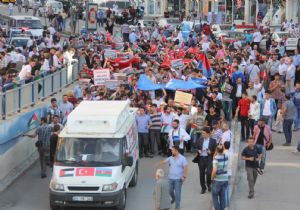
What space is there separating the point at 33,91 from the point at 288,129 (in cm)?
815

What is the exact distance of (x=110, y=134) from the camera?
18.4 metres

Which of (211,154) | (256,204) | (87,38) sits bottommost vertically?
(256,204)

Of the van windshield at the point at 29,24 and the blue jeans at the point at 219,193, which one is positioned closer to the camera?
the blue jeans at the point at 219,193

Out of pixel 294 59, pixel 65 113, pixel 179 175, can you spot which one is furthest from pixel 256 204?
pixel 294 59

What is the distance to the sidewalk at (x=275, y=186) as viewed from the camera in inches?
759

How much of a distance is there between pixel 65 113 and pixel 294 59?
41.8 ft

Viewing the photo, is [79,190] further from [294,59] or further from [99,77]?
[294,59]

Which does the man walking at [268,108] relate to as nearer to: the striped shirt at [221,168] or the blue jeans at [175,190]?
the blue jeans at [175,190]

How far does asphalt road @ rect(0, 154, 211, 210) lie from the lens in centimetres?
1897

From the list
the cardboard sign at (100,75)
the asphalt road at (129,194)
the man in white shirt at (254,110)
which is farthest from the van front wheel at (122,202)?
the cardboard sign at (100,75)

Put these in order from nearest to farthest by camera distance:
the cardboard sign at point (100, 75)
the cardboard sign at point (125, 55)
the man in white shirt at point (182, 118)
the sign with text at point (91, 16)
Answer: the man in white shirt at point (182, 118) < the cardboard sign at point (100, 75) < the cardboard sign at point (125, 55) < the sign with text at point (91, 16)

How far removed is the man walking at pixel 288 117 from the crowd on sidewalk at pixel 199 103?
32 mm

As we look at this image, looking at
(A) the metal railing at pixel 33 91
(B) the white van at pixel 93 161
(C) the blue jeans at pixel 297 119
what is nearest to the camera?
(B) the white van at pixel 93 161

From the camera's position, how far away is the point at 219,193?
17.0 metres
